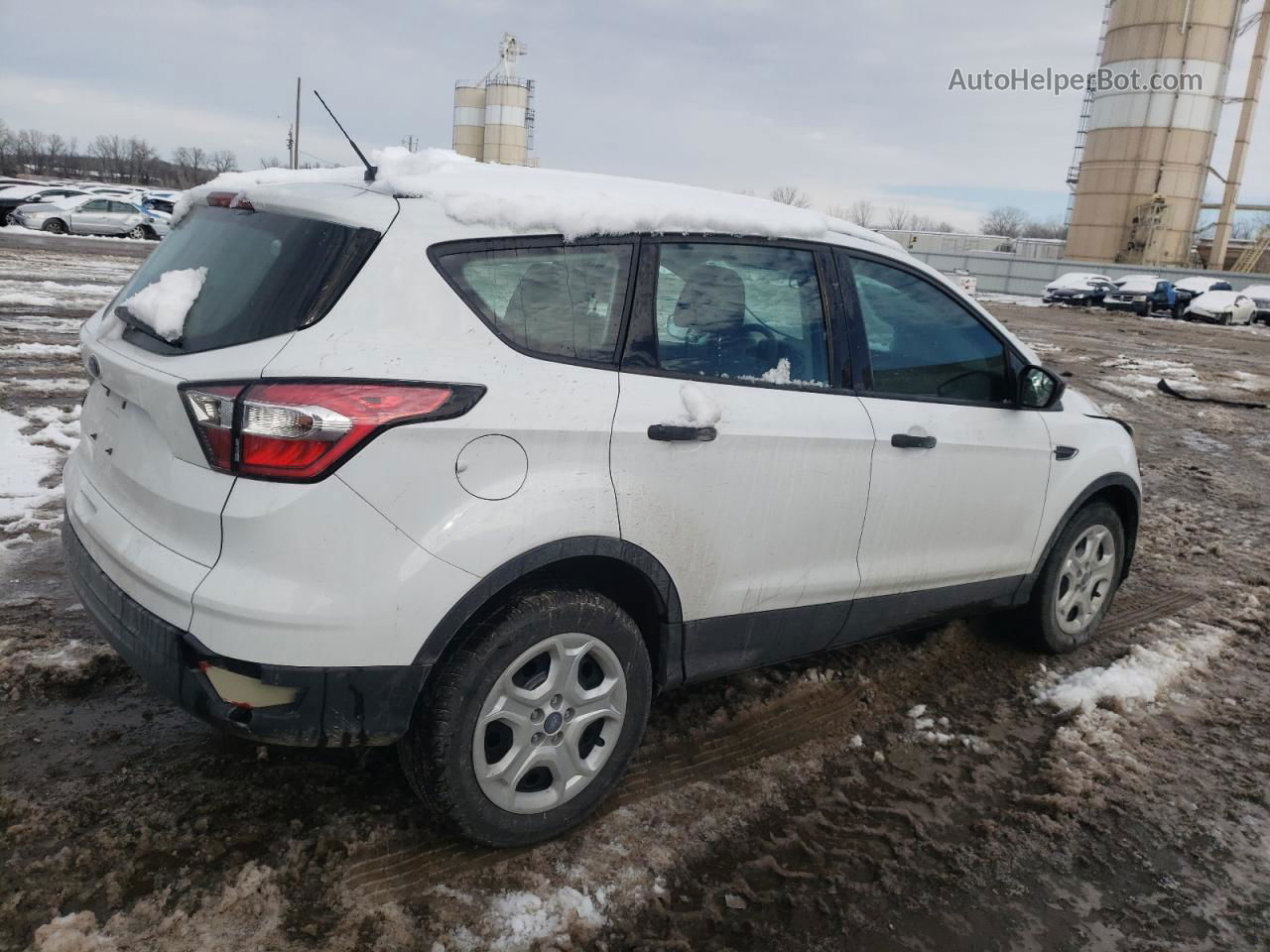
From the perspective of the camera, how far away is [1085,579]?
4.46 metres

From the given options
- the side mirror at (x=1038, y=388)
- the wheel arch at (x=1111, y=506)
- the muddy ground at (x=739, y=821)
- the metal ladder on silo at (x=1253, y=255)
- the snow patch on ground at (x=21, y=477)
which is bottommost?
the muddy ground at (x=739, y=821)

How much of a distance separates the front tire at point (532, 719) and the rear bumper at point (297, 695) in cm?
13

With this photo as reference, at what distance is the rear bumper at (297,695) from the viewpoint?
2.26 metres

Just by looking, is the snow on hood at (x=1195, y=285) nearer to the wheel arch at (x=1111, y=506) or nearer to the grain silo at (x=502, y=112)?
the wheel arch at (x=1111, y=506)

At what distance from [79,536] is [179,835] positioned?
0.93 metres

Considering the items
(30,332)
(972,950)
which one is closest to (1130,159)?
(30,332)

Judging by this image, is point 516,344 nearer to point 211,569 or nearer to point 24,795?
point 211,569

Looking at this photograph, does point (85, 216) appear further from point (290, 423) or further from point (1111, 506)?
point (290, 423)

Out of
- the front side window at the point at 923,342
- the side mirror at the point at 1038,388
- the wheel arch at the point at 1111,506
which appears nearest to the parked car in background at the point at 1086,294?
the wheel arch at the point at 1111,506

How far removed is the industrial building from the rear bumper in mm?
54466

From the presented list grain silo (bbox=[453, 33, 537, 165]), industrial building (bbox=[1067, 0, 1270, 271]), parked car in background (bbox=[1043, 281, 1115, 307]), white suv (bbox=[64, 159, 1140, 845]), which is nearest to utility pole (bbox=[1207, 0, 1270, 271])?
industrial building (bbox=[1067, 0, 1270, 271])

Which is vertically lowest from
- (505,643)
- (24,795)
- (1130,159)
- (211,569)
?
(24,795)

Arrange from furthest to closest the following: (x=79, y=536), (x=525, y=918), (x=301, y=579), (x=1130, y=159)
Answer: (x=1130, y=159)
(x=79, y=536)
(x=525, y=918)
(x=301, y=579)

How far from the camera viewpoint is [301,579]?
2221mm
